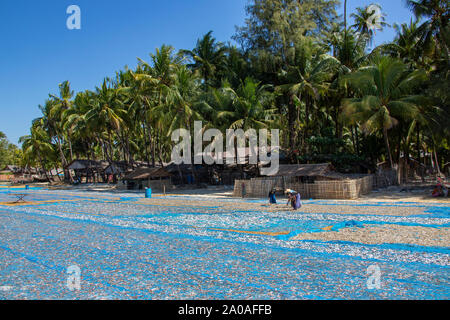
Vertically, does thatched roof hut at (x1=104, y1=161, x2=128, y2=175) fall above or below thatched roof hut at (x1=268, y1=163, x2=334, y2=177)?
above

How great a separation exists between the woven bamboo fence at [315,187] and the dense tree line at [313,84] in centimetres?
542

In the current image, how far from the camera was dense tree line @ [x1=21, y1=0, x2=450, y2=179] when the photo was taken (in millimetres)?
25406

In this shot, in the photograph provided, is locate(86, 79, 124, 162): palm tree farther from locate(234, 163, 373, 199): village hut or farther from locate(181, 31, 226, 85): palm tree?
locate(234, 163, 373, 199): village hut

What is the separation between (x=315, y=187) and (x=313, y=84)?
1254 centimetres

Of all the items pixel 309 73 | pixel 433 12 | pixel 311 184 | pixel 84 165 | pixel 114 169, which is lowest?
pixel 311 184

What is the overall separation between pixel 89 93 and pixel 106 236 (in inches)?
1652

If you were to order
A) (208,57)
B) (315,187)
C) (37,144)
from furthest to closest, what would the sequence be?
(37,144), (208,57), (315,187)

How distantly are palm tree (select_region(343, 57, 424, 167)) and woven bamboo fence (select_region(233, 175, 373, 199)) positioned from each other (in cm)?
444

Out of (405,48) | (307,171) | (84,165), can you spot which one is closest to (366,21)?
(405,48)

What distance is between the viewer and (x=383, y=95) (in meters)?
26.0

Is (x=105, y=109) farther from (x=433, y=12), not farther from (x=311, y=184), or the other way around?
(x=433, y=12)

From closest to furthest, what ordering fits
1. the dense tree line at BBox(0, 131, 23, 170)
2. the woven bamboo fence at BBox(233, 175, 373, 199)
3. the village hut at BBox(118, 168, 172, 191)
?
1. the woven bamboo fence at BBox(233, 175, 373, 199)
2. the village hut at BBox(118, 168, 172, 191)
3. the dense tree line at BBox(0, 131, 23, 170)

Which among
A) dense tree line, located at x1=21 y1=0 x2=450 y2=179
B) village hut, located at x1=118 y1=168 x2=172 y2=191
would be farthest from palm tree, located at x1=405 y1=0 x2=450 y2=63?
village hut, located at x1=118 y1=168 x2=172 y2=191

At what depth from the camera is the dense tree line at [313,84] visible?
25.4 metres
